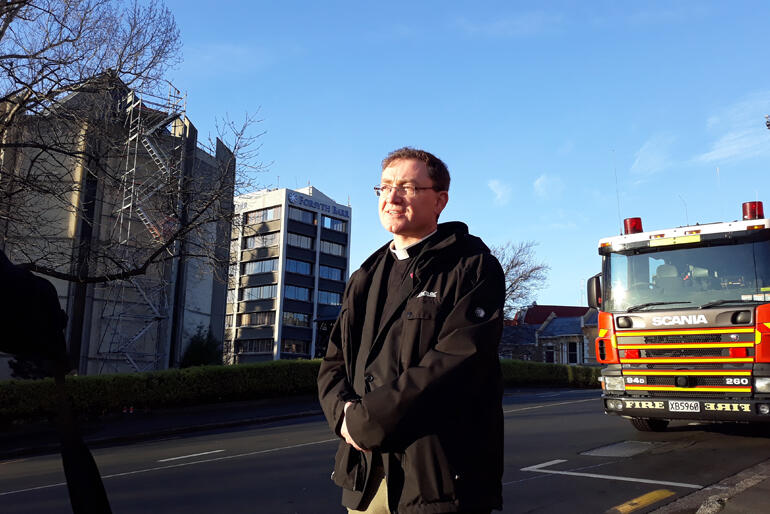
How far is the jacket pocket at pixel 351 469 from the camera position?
249 centimetres

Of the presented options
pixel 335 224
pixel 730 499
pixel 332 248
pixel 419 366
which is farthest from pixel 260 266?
pixel 419 366

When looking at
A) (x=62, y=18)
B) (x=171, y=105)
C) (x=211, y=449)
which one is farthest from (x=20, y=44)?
(x=211, y=449)

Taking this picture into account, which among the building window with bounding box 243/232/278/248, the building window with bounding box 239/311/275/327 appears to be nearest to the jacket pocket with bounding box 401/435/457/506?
the building window with bounding box 239/311/275/327

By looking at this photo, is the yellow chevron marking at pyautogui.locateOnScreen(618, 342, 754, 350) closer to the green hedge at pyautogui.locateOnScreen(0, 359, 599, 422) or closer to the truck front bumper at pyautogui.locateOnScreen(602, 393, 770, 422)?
the truck front bumper at pyautogui.locateOnScreen(602, 393, 770, 422)

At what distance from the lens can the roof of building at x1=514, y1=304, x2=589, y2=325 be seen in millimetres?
78456

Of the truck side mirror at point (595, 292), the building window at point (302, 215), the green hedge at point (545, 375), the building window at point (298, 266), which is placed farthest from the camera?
the building window at point (302, 215)

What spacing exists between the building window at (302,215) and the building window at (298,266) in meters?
5.39

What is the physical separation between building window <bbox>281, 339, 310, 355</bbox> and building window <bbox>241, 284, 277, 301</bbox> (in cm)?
607

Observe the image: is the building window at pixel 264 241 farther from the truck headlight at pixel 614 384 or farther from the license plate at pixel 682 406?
the license plate at pixel 682 406

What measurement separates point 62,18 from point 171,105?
634 centimetres

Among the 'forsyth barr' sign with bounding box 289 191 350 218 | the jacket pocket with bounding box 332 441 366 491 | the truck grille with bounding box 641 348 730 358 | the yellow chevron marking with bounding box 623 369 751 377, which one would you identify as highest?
the 'forsyth barr' sign with bounding box 289 191 350 218

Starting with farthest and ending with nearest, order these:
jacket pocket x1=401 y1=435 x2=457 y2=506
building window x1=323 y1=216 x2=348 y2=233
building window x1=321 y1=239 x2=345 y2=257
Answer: building window x1=323 y1=216 x2=348 y2=233
building window x1=321 y1=239 x2=345 y2=257
jacket pocket x1=401 y1=435 x2=457 y2=506

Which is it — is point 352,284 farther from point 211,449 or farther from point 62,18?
point 62,18

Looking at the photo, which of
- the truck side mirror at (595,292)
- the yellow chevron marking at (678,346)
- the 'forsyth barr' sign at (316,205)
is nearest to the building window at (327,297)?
the 'forsyth barr' sign at (316,205)
